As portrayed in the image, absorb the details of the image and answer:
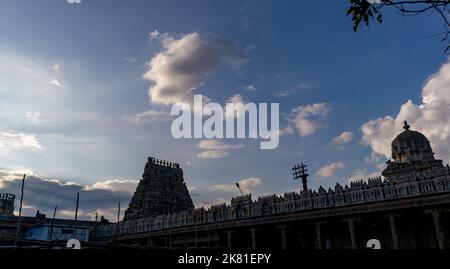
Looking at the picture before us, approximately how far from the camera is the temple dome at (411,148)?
201 ft

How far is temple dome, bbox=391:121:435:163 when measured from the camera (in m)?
61.2

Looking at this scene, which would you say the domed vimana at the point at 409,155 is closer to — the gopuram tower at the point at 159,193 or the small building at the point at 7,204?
the gopuram tower at the point at 159,193

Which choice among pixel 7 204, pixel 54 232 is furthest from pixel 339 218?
pixel 7 204

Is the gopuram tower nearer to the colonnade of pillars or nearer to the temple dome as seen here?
the colonnade of pillars

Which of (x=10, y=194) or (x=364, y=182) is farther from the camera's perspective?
(x=10, y=194)

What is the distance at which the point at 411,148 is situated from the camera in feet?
203

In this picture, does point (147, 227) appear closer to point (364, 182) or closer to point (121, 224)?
point (121, 224)

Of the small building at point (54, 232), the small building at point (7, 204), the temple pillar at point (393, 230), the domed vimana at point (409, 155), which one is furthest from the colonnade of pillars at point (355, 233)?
Result: the small building at point (7, 204)

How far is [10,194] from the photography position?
10538 centimetres

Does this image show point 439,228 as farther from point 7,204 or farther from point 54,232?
point 7,204

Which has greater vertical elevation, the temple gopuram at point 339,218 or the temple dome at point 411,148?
the temple dome at point 411,148
